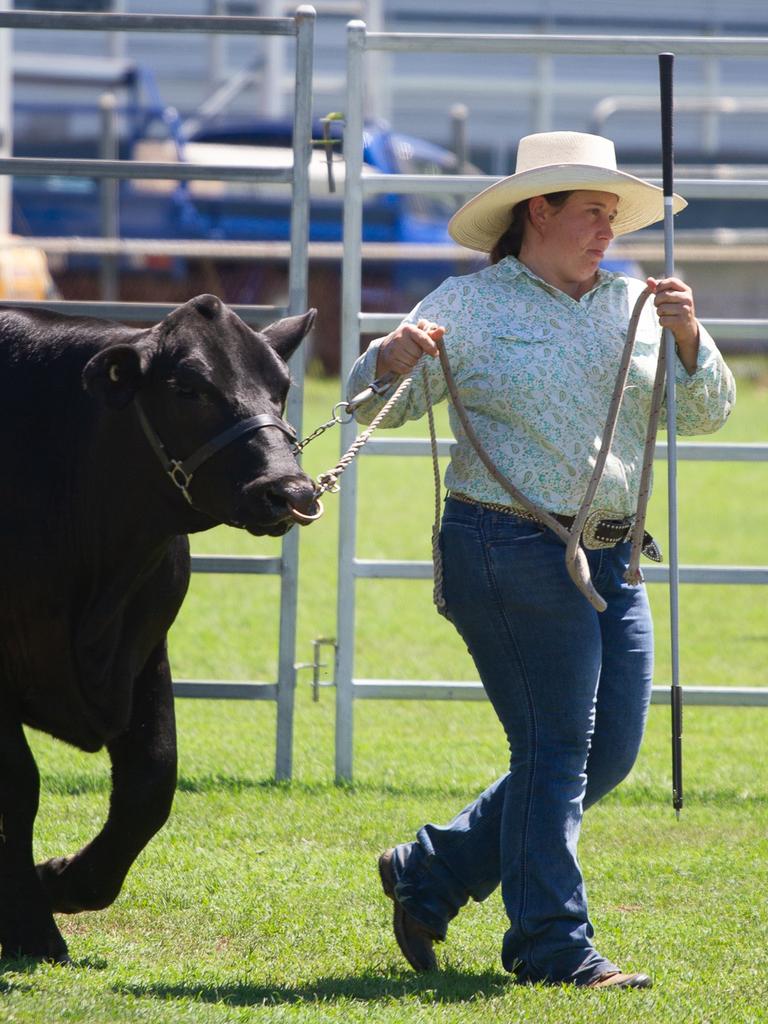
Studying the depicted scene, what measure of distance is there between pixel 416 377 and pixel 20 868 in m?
1.55

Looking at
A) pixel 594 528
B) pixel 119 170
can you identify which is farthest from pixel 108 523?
pixel 119 170

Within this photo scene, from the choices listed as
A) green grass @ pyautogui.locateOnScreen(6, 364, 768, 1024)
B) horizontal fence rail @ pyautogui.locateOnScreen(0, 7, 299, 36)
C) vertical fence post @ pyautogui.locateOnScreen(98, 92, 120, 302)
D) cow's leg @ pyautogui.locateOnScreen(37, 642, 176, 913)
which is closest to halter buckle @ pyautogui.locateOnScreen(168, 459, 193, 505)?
cow's leg @ pyautogui.locateOnScreen(37, 642, 176, 913)

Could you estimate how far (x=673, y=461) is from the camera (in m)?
4.29

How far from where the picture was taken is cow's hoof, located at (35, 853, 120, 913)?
171 inches

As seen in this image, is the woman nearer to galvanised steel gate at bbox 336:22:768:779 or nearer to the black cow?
the black cow

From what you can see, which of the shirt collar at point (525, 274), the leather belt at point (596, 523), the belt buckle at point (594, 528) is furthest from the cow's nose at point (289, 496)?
the shirt collar at point (525, 274)

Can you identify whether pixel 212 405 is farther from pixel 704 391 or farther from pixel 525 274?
pixel 704 391

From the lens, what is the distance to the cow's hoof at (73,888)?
436 cm

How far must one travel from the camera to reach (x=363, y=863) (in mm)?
5188

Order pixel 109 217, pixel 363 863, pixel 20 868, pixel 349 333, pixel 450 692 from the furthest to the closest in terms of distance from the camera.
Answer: pixel 109 217 < pixel 450 692 < pixel 349 333 < pixel 363 863 < pixel 20 868

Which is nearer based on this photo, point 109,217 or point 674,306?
point 674,306

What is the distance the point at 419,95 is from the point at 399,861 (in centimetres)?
2647

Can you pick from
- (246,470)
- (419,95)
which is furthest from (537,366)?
(419,95)

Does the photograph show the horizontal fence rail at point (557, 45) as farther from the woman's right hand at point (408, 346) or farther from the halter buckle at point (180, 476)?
the halter buckle at point (180, 476)
